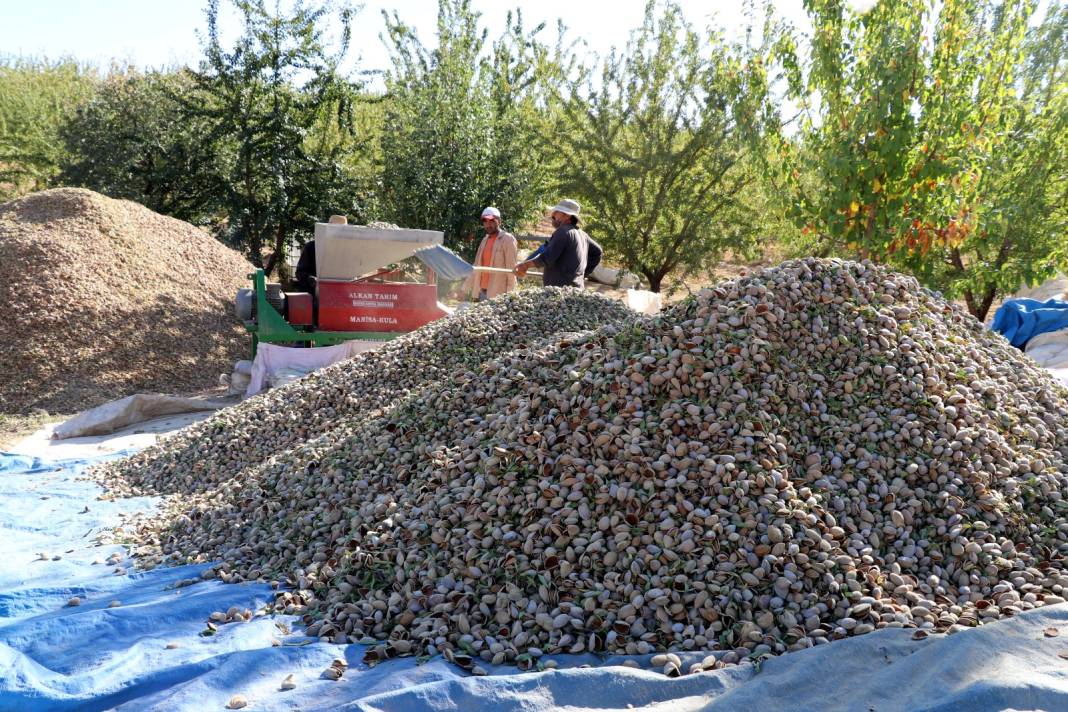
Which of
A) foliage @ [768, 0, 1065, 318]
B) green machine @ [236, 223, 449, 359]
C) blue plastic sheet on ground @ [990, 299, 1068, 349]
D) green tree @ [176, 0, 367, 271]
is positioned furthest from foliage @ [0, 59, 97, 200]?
blue plastic sheet on ground @ [990, 299, 1068, 349]

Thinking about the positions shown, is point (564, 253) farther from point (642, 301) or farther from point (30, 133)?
point (30, 133)

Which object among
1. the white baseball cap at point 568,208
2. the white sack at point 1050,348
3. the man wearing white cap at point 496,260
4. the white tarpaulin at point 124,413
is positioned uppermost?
the white baseball cap at point 568,208

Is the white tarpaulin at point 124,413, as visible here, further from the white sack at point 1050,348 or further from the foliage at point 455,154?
the white sack at point 1050,348

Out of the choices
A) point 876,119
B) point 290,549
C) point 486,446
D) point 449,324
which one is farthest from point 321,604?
point 876,119

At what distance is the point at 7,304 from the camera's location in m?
7.75

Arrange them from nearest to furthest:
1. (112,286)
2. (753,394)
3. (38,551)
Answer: (753,394) → (38,551) → (112,286)

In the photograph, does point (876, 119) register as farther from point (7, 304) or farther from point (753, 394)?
point (7, 304)

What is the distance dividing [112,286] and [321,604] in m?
6.90

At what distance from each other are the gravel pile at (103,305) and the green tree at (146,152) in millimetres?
1517

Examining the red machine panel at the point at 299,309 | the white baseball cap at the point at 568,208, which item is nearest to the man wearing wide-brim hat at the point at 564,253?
the white baseball cap at the point at 568,208

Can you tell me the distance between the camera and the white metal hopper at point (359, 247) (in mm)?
7023

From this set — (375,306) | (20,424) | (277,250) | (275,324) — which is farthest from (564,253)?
(277,250)

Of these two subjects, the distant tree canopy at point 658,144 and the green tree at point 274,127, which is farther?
the green tree at point 274,127

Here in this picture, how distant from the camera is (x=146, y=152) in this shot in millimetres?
11719
